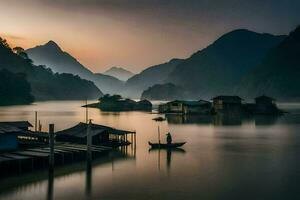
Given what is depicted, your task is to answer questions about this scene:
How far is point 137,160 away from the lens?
133ft

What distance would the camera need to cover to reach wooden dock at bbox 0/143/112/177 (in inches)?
1304

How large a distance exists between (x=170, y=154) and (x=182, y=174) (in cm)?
1030

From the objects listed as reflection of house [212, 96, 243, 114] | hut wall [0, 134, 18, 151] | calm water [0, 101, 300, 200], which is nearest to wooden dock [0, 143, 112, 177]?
hut wall [0, 134, 18, 151]

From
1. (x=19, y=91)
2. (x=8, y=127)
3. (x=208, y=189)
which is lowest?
(x=208, y=189)

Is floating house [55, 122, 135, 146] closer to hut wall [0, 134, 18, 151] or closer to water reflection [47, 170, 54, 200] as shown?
hut wall [0, 134, 18, 151]

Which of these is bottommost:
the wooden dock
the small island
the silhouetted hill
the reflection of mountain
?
the wooden dock

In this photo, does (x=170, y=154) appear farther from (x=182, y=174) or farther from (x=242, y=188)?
(x=242, y=188)

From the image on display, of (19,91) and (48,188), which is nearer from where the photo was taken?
(48,188)

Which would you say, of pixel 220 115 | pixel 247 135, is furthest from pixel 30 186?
pixel 220 115

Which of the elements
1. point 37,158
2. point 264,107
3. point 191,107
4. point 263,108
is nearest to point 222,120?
point 191,107

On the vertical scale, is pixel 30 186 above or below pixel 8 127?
below

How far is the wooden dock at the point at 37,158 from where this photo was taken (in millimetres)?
33125

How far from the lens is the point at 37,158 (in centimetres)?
3475

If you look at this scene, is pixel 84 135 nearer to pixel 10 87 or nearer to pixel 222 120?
pixel 222 120
